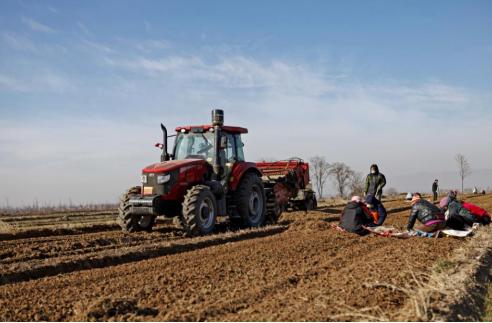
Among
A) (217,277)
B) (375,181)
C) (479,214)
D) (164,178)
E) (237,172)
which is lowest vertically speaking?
(217,277)

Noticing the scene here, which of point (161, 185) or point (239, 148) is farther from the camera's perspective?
point (239, 148)

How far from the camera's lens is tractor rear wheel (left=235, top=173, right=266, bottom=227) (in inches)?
471

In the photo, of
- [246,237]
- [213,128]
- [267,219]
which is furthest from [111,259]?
[267,219]

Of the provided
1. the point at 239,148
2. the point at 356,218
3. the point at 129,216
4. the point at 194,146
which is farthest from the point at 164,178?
the point at 356,218

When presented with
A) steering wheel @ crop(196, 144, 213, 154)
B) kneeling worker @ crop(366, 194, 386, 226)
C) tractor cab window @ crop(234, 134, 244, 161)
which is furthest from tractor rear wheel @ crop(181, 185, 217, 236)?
kneeling worker @ crop(366, 194, 386, 226)

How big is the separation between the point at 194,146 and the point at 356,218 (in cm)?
394

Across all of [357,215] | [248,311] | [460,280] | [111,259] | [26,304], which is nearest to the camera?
[248,311]

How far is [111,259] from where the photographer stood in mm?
7855

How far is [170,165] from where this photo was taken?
10742mm

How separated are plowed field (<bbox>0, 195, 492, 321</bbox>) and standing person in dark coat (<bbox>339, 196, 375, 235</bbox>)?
1.41 feet

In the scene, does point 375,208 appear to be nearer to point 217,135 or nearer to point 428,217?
point 428,217

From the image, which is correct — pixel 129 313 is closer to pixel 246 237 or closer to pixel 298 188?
pixel 246 237

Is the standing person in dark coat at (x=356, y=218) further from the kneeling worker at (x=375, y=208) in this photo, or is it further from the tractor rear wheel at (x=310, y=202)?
the tractor rear wheel at (x=310, y=202)

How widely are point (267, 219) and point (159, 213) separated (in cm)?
428
